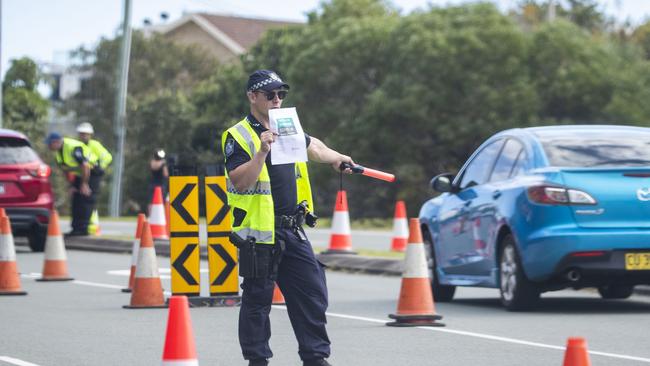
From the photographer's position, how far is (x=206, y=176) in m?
13.2

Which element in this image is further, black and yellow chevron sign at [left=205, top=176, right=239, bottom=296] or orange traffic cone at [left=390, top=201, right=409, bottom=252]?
orange traffic cone at [left=390, top=201, right=409, bottom=252]

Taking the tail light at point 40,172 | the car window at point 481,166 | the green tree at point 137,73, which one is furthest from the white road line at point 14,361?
the green tree at point 137,73

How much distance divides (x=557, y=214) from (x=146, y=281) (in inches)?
146

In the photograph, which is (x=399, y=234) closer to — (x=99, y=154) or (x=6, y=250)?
(x=99, y=154)

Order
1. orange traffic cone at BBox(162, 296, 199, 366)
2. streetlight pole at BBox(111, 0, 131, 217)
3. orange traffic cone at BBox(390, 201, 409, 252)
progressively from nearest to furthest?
orange traffic cone at BBox(162, 296, 199, 366) < orange traffic cone at BBox(390, 201, 409, 252) < streetlight pole at BBox(111, 0, 131, 217)

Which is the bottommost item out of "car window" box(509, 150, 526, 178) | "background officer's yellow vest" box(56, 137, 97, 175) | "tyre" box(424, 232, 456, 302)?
"tyre" box(424, 232, 456, 302)

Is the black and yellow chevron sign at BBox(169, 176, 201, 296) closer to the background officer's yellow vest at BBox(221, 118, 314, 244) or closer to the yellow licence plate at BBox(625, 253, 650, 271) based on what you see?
the yellow licence plate at BBox(625, 253, 650, 271)

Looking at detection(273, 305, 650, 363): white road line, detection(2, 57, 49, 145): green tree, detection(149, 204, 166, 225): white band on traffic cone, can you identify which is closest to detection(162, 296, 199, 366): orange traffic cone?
detection(273, 305, 650, 363): white road line

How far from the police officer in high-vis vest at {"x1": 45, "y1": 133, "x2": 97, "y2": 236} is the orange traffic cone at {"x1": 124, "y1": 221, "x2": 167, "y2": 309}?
31.4 ft

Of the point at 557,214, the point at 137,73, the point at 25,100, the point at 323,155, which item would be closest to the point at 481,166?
the point at 557,214

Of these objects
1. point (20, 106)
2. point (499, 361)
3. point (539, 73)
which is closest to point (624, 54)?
point (539, 73)

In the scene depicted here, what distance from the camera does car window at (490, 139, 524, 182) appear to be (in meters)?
13.1

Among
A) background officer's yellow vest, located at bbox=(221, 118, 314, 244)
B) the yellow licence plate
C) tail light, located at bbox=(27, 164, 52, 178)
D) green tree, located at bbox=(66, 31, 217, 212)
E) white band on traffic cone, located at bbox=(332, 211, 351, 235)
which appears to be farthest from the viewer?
green tree, located at bbox=(66, 31, 217, 212)

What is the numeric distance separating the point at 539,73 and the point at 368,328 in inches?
1311
